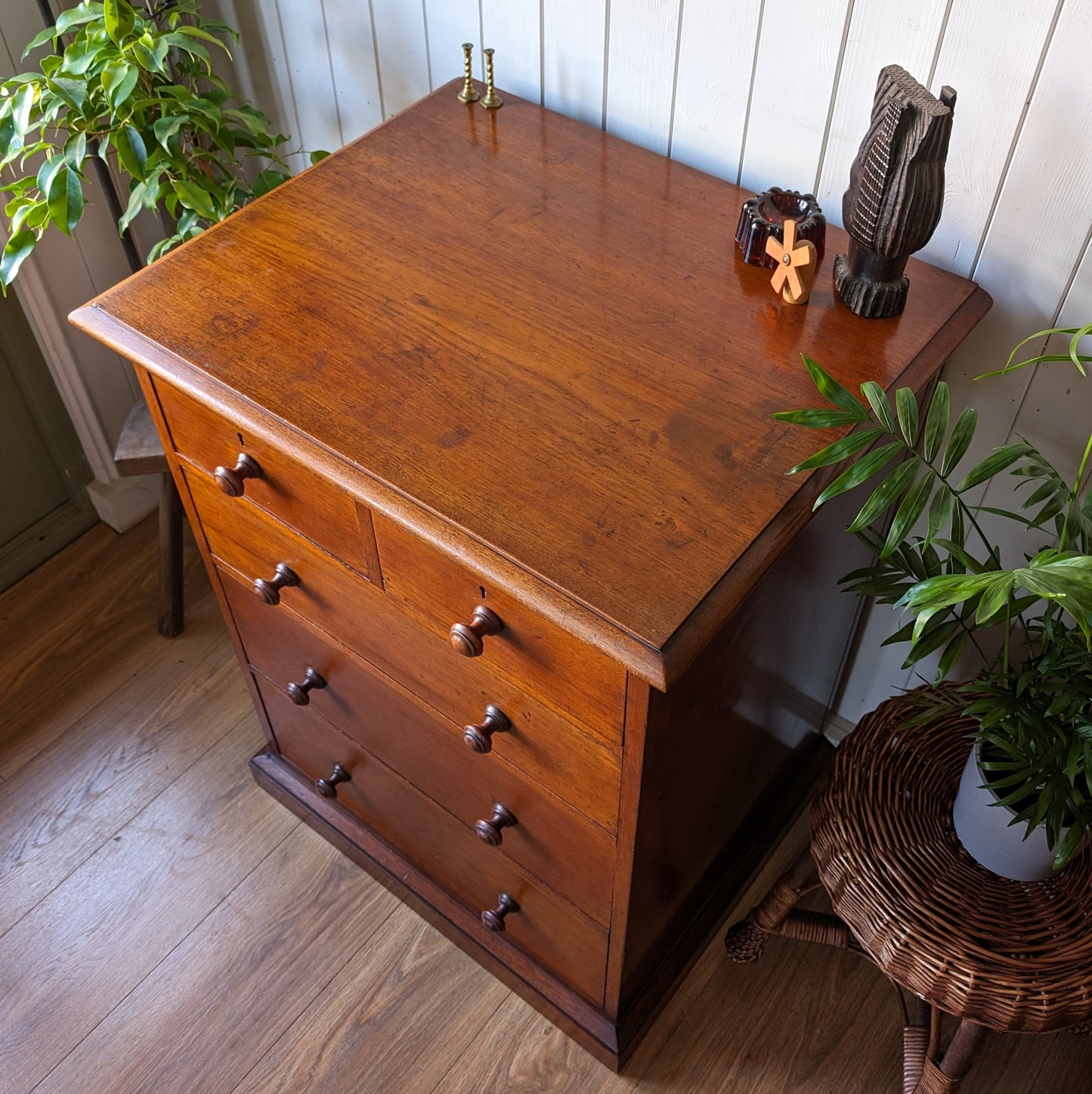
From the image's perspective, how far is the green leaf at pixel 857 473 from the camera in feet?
2.78

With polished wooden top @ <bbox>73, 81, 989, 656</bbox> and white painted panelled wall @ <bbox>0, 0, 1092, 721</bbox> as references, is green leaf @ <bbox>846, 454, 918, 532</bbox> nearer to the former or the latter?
polished wooden top @ <bbox>73, 81, 989, 656</bbox>

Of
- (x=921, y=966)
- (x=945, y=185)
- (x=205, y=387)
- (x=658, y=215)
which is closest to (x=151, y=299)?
(x=205, y=387)

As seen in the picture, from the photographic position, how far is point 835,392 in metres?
0.87

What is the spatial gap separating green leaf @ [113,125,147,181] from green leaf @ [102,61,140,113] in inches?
2.9

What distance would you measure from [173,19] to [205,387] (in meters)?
0.63

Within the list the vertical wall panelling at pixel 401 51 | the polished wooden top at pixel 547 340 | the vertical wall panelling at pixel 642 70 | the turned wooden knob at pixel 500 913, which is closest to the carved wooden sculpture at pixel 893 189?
the polished wooden top at pixel 547 340

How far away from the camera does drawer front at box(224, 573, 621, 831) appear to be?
3.29 ft

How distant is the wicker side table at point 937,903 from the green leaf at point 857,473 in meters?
0.47

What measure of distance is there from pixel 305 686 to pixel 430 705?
25 cm

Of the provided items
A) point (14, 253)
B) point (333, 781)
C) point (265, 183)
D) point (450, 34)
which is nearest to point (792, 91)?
point (450, 34)

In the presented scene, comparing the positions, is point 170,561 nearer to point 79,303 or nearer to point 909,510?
point 79,303

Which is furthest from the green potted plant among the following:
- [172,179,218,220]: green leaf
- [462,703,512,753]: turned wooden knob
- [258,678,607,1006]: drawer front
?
[172,179,218,220]: green leaf

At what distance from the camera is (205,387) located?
1.00 metres

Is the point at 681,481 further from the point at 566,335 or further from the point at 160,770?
the point at 160,770
